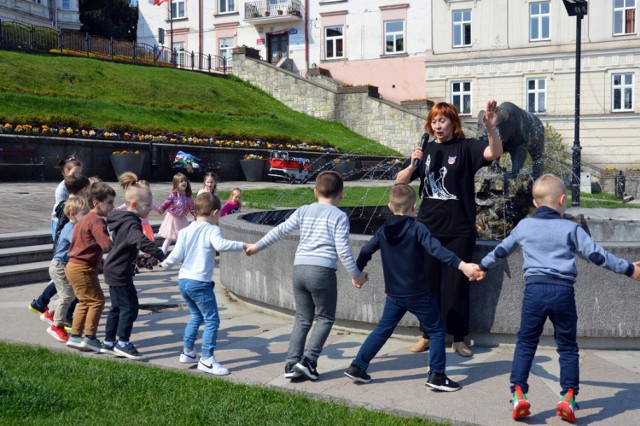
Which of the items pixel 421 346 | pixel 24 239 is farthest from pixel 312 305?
pixel 24 239

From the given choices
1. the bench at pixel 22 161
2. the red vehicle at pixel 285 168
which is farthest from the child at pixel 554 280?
the red vehicle at pixel 285 168

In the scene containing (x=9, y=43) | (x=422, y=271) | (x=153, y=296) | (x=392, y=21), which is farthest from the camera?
(x=392, y=21)

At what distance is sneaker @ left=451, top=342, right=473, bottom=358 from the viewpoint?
6418 mm

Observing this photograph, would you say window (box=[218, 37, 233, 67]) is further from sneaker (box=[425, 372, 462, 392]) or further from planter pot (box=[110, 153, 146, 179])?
sneaker (box=[425, 372, 462, 392])

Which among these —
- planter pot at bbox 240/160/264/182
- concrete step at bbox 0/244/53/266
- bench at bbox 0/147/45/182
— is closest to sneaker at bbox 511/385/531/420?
concrete step at bbox 0/244/53/266

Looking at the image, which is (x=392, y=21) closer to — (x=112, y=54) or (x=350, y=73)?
(x=350, y=73)

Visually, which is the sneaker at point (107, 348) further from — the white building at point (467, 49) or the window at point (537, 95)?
the window at point (537, 95)

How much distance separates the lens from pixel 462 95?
41750 millimetres

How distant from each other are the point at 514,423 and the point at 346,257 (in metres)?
1.59

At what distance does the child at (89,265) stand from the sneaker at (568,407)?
3804 millimetres

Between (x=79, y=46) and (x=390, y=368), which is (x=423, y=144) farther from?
(x=79, y=46)

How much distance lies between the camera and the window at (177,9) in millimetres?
51938

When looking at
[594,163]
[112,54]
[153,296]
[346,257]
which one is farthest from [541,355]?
[112,54]

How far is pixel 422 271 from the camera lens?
558 cm
